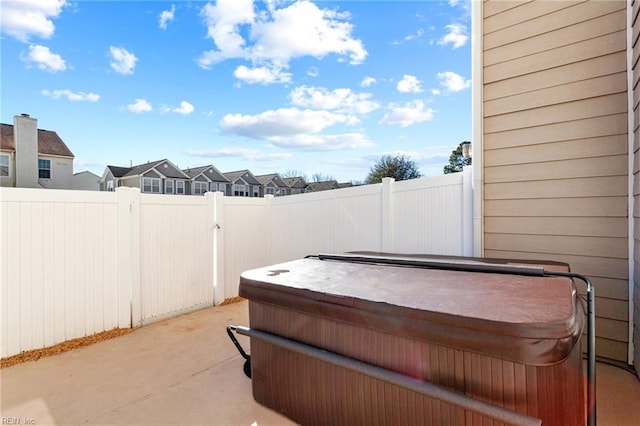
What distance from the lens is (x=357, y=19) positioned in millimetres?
4855

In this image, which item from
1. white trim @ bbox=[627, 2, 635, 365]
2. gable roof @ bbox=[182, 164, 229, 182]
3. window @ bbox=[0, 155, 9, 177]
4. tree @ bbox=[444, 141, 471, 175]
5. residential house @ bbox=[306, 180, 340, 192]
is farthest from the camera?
residential house @ bbox=[306, 180, 340, 192]

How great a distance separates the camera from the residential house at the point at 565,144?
8.18 feet

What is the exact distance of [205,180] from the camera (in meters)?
21.5

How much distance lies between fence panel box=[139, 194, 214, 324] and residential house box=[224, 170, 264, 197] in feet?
61.3

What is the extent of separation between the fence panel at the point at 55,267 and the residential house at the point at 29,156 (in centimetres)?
1352

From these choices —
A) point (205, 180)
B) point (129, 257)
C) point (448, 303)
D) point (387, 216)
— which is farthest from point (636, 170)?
point (205, 180)

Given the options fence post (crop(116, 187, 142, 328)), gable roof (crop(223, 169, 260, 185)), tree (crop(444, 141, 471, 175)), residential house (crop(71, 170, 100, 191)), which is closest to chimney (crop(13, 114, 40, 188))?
residential house (crop(71, 170, 100, 191))

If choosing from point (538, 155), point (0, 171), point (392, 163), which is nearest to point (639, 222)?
point (538, 155)

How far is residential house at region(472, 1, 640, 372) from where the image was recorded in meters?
2.49

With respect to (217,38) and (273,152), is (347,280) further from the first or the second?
(273,152)

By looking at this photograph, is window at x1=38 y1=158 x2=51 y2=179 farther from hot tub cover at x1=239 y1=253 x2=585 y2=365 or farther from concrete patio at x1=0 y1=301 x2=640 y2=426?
hot tub cover at x1=239 y1=253 x2=585 y2=365

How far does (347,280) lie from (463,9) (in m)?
4.00

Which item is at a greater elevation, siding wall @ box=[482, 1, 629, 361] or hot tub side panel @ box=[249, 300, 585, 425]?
siding wall @ box=[482, 1, 629, 361]

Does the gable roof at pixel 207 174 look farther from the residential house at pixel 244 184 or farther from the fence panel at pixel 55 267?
the fence panel at pixel 55 267
